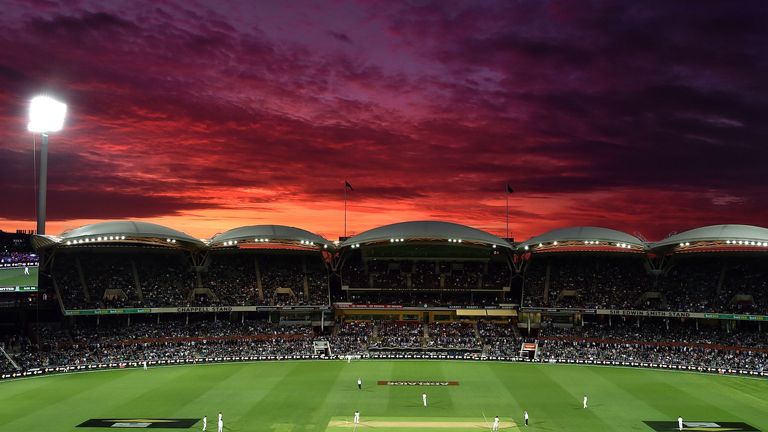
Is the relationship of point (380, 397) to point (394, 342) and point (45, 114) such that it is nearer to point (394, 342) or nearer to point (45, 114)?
point (394, 342)

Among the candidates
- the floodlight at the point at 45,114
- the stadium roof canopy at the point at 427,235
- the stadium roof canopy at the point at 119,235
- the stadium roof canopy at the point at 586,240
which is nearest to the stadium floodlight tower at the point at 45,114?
the floodlight at the point at 45,114

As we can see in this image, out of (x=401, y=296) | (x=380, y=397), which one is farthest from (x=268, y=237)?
(x=380, y=397)

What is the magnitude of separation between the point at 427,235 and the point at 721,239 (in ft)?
101

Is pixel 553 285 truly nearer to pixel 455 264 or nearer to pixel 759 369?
pixel 455 264

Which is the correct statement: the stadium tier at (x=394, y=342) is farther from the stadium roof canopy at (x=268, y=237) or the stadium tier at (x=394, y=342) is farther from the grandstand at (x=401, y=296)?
the stadium roof canopy at (x=268, y=237)

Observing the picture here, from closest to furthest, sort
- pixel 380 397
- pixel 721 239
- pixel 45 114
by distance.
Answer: pixel 380 397, pixel 45 114, pixel 721 239

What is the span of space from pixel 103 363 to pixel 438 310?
38.4 meters

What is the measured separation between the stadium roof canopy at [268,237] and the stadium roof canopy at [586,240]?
83.2 feet

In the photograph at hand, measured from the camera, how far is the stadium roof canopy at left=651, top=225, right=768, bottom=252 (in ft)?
222

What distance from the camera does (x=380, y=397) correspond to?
164 feet

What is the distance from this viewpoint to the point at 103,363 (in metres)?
65.1

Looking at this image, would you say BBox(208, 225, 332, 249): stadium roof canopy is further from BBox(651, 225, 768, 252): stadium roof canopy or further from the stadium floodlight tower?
BBox(651, 225, 768, 252): stadium roof canopy

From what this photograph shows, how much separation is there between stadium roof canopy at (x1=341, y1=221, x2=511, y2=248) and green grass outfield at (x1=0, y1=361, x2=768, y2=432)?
17274 millimetres

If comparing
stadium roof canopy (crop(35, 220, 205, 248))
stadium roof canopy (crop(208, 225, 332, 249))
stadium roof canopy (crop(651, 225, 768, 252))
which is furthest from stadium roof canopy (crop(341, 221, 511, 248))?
stadium roof canopy (crop(35, 220, 205, 248))
